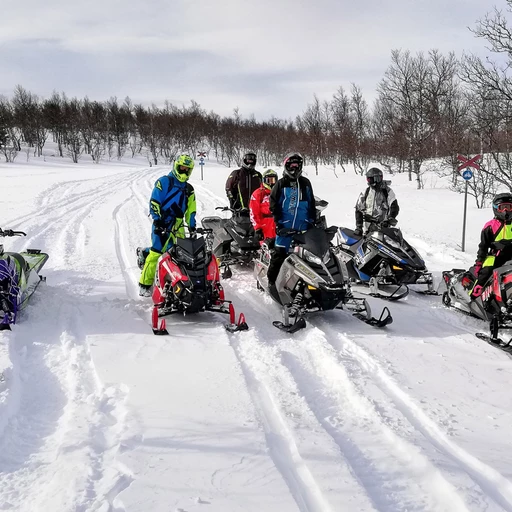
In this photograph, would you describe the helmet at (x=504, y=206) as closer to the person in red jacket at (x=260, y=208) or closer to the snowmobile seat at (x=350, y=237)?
the snowmobile seat at (x=350, y=237)

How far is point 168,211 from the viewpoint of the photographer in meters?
6.50

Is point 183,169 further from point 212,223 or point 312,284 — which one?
point 212,223

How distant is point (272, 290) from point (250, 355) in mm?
1652

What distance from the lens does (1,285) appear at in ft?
16.1

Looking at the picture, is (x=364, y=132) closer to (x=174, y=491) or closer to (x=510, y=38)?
(x=510, y=38)

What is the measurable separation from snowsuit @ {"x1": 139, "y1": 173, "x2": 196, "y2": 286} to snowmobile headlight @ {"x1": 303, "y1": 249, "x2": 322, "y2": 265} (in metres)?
1.82

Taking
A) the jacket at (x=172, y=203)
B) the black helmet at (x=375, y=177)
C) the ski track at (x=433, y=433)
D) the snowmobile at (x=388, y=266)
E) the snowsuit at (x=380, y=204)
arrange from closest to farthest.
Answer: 1. the ski track at (x=433, y=433)
2. the jacket at (x=172, y=203)
3. the snowmobile at (x=388, y=266)
4. the black helmet at (x=375, y=177)
5. the snowsuit at (x=380, y=204)

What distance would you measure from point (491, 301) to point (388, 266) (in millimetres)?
1954

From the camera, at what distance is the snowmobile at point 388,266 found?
689 centimetres

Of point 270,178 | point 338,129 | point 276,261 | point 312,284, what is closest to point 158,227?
point 276,261

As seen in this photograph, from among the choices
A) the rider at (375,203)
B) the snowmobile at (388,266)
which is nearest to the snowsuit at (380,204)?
the rider at (375,203)

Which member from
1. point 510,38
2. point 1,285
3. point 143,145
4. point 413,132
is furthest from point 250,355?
point 143,145

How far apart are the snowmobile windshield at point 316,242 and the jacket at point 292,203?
75cm

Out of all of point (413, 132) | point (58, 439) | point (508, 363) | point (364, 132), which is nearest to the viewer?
point (58, 439)
